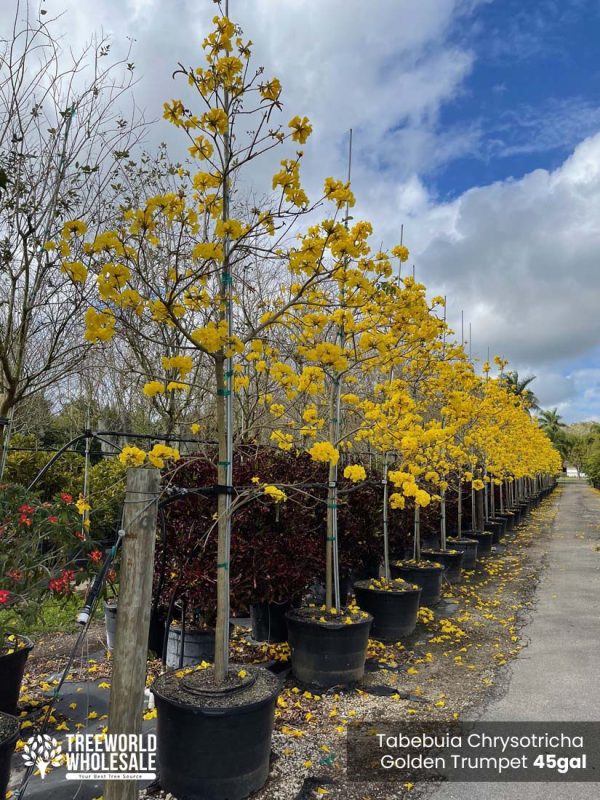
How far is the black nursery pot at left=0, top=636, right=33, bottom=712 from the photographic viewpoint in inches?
112

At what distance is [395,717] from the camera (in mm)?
3268

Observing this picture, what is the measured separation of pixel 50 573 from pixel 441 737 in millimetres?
2252

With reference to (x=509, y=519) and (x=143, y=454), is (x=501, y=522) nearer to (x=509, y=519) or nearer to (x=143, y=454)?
(x=509, y=519)

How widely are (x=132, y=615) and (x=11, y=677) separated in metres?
1.48

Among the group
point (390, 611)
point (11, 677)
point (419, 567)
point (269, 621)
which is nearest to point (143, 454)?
point (11, 677)

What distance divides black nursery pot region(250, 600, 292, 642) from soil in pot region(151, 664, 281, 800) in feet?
6.47

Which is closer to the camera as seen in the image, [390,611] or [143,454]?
[143,454]

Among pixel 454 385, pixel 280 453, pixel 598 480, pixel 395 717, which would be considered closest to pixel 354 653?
pixel 395 717

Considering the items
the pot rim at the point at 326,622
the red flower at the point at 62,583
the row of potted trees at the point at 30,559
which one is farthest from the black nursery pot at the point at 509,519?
the red flower at the point at 62,583

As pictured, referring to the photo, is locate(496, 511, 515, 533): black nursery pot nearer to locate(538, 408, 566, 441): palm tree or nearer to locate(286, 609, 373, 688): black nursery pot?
locate(286, 609, 373, 688): black nursery pot

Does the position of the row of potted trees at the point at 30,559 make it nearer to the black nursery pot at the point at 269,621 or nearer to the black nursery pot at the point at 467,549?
the black nursery pot at the point at 269,621

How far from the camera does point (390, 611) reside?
4762mm

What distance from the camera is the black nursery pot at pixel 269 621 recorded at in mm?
4523

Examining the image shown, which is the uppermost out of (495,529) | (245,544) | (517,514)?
(245,544)
